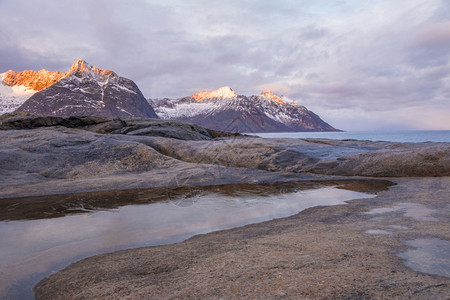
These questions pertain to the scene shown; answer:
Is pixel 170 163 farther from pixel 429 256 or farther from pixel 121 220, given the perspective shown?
pixel 429 256

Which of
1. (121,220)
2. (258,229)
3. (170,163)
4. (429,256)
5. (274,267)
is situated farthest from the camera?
(170,163)

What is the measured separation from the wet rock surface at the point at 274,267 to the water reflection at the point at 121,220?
376mm

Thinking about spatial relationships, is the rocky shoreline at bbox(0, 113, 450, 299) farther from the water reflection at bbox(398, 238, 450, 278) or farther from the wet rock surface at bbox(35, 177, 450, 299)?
the water reflection at bbox(398, 238, 450, 278)

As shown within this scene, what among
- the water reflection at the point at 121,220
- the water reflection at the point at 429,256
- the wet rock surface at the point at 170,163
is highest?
the wet rock surface at the point at 170,163

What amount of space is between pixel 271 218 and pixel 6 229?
159 inches

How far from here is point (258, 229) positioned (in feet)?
13.7

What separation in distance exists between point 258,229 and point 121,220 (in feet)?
7.41

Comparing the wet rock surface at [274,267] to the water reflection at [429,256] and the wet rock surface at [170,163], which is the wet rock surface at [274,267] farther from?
the wet rock surface at [170,163]

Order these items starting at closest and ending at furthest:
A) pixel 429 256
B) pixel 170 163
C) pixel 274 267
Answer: pixel 274 267
pixel 429 256
pixel 170 163

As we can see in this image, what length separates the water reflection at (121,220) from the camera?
11.0 ft

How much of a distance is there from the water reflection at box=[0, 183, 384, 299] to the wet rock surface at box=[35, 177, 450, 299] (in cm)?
38

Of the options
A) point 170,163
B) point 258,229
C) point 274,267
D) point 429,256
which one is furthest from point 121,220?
point 170,163

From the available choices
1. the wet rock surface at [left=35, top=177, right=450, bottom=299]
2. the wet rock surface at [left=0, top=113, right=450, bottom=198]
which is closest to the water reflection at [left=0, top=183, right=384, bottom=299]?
the wet rock surface at [left=35, top=177, right=450, bottom=299]

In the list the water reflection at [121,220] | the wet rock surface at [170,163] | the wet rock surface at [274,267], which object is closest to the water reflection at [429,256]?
the wet rock surface at [274,267]
